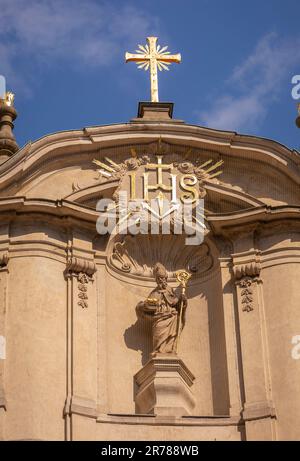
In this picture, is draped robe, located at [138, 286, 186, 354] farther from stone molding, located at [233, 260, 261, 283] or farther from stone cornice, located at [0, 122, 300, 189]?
stone cornice, located at [0, 122, 300, 189]

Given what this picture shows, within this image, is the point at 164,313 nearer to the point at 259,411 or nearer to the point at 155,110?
the point at 259,411

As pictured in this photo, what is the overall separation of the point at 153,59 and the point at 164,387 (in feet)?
17.4

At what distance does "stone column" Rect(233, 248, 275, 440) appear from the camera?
20.3 m

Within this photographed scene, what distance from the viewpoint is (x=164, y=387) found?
20781mm

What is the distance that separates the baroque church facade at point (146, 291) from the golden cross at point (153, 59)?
0.49 m

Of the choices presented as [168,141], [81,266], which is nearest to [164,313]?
[81,266]

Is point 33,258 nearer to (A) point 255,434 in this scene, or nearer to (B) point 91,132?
(B) point 91,132

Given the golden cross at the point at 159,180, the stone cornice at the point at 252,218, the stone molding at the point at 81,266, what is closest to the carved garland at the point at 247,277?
the stone cornice at the point at 252,218

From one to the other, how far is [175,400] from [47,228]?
284 cm

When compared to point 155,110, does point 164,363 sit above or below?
below

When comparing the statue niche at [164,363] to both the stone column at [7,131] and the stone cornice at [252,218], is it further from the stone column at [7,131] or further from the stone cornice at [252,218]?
A: the stone column at [7,131]

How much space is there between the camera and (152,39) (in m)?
24.0

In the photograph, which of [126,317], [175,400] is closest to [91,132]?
[126,317]

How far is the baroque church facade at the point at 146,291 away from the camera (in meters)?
20.3
